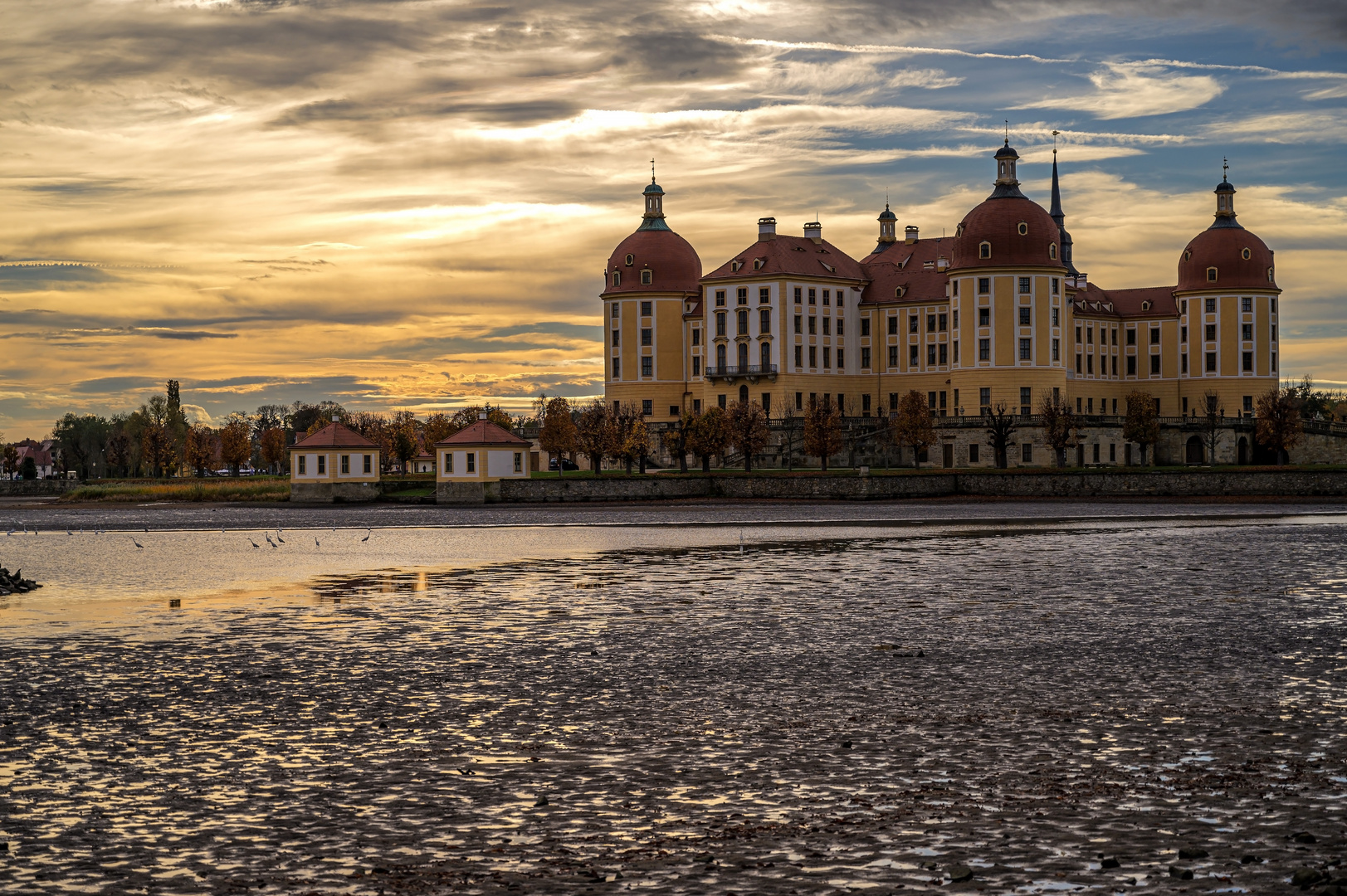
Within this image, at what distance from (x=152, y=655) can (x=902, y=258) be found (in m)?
125

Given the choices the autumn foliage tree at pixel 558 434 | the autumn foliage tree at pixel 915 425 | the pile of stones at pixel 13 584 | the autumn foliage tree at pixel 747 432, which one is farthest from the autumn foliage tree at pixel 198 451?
the pile of stones at pixel 13 584

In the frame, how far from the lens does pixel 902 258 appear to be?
141m

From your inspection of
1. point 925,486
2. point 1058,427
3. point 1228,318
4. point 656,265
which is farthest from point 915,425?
point 1228,318

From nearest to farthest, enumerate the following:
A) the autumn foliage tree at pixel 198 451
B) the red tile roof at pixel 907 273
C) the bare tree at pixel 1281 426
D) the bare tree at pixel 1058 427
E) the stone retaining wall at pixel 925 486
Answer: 1. the stone retaining wall at pixel 925 486
2. the bare tree at pixel 1058 427
3. the bare tree at pixel 1281 426
4. the red tile roof at pixel 907 273
5. the autumn foliage tree at pixel 198 451

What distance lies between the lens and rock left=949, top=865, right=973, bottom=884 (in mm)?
9805

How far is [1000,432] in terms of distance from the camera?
112000mm

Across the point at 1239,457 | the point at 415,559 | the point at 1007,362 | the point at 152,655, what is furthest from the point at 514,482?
the point at 152,655

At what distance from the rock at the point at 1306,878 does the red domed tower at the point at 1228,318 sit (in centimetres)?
13403

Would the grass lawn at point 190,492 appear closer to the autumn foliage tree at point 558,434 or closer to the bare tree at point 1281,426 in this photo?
the autumn foliage tree at point 558,434

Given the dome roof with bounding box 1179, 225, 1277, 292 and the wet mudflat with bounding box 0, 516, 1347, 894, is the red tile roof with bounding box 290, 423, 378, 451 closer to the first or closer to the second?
the wet mudflat with bounding box 0, 516, 1347, 894

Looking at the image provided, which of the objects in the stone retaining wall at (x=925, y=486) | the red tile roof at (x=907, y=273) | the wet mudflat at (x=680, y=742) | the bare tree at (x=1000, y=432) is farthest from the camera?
the red tile roof at (x=907, y=273)

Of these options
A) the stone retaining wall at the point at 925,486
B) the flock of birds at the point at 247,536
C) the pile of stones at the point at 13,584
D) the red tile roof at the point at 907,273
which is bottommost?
the flock of birds at the point at 247,536

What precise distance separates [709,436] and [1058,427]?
26743 millimetres

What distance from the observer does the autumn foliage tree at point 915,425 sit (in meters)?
116
